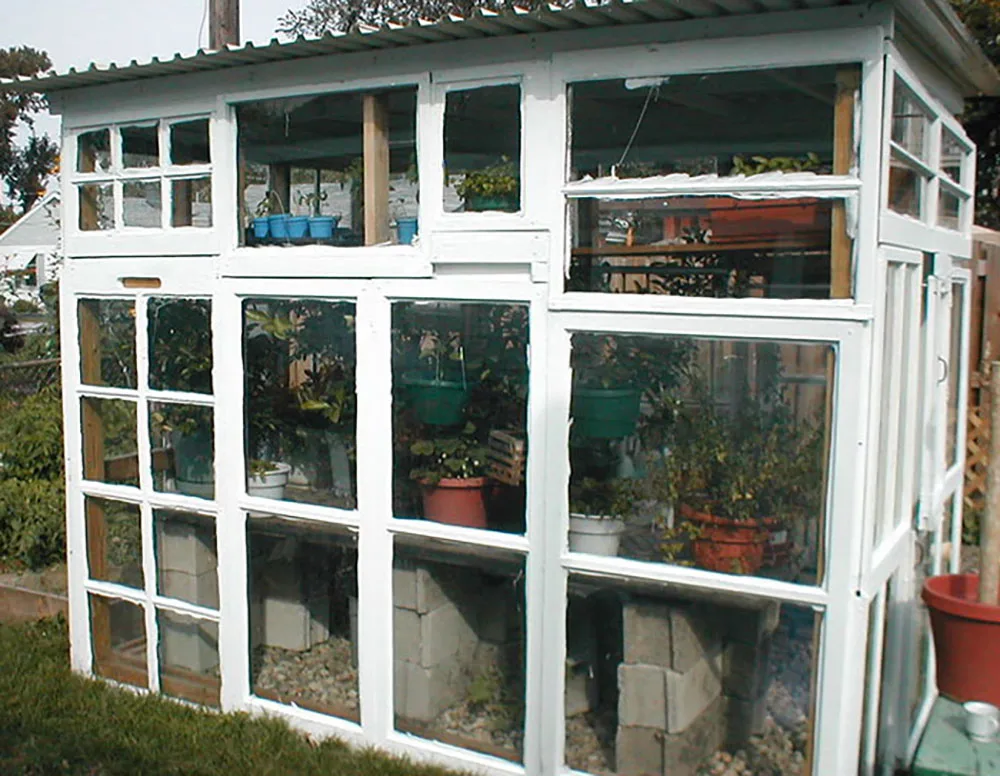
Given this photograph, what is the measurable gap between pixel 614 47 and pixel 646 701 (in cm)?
205

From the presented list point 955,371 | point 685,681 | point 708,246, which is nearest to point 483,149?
point 708,246

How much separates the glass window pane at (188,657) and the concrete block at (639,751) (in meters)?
1.76

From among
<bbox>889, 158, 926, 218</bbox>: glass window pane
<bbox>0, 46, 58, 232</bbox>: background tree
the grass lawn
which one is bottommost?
the grass lawn

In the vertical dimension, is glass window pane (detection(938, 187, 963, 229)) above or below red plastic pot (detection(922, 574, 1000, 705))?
above

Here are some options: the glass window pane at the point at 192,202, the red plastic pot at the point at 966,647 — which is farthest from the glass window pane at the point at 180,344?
the red plastic pot at the point at 966,647

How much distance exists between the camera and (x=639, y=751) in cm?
343

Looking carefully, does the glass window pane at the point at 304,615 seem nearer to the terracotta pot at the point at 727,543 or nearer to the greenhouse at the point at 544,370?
the greenhouse at the point at 544,370

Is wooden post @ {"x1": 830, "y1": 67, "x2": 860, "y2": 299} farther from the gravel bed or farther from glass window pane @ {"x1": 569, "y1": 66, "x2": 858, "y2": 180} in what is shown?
the gravel bed

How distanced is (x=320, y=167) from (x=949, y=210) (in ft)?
7.99

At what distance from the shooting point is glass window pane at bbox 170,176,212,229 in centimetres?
412

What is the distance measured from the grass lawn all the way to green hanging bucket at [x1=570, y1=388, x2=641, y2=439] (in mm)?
1338

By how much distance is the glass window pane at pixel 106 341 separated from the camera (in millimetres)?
4406

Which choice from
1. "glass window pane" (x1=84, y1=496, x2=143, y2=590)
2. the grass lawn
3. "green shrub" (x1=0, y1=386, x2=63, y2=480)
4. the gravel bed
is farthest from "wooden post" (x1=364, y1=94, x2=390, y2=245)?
"green shrub" (x1=0, y1=386, x2=63, y2=480)

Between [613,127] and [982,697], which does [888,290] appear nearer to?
[613,127]
